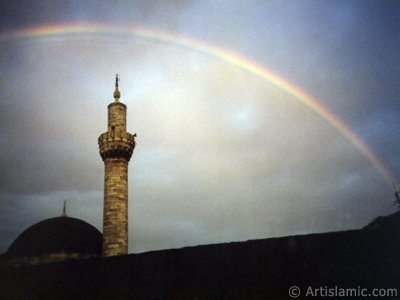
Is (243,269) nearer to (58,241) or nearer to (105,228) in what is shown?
(105,228)

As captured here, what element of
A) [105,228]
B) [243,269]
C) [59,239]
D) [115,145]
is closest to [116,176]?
[115,145]

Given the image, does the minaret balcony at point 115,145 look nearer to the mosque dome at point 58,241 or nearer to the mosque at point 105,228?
the mosque at point 105,228

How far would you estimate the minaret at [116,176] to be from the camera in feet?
69.4

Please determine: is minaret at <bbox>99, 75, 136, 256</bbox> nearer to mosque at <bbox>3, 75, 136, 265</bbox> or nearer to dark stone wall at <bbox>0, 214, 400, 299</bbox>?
mosque at <bbox>3, 75, 136, 265</bbox>

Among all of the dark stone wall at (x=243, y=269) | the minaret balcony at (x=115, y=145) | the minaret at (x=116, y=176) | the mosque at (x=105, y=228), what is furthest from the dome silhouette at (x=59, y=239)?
the dark stone wall at (x=243, y=269)

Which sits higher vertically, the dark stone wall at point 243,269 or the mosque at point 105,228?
the mosque at point 105,228

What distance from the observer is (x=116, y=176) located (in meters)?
22.6

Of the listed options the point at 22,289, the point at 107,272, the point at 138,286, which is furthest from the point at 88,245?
the point at 138,286

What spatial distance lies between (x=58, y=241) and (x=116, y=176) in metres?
5.70

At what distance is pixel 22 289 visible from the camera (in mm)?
17281

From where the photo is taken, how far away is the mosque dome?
2300 centimetres

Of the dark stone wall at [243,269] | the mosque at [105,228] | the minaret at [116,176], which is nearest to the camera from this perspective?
the dark stone wall at [243,269]

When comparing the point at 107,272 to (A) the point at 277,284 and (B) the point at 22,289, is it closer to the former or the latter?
(B) the point at 22,289

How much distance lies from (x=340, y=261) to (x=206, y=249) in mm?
4381
